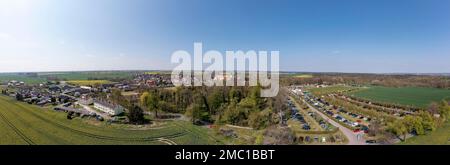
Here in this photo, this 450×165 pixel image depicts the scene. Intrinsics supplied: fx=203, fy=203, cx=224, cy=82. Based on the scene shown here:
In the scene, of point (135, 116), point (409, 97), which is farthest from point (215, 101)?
point (409, 97)

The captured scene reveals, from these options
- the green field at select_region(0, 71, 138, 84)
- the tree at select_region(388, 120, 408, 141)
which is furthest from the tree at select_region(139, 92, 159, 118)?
the green field at select_region(0, 71, 138, 84)

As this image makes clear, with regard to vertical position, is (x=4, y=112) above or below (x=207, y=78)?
below

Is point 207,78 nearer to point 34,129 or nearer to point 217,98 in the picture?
point 217,98

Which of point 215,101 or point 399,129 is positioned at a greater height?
point 215,101

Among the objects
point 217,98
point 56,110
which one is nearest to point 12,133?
point 56,110

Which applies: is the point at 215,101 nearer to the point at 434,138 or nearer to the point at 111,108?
the point at 111,108

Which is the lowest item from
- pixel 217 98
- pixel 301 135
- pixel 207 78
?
pixel 301 135
